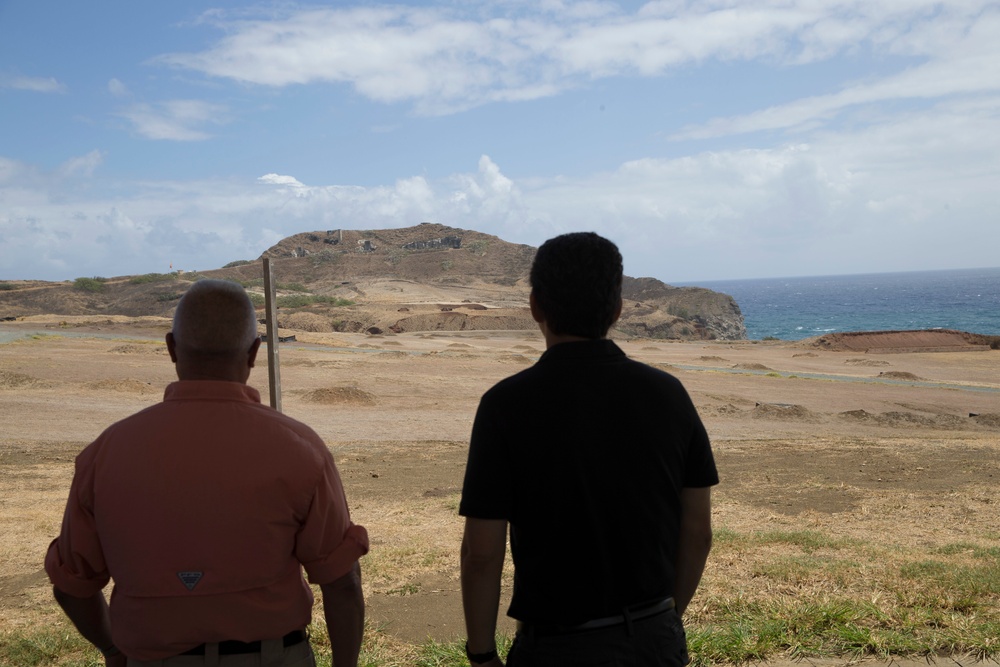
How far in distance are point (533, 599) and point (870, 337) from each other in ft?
168

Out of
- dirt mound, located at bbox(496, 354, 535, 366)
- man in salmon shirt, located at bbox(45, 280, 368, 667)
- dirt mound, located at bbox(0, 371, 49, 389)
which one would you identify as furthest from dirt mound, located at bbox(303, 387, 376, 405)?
man in salmon shirt, located at bbox(45, 280, 368, 667)

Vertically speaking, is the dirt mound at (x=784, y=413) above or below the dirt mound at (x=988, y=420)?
above

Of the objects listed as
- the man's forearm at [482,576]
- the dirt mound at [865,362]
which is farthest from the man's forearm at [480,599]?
the dirt mound at [865,362]

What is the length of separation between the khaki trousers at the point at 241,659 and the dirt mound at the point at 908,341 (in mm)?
48680

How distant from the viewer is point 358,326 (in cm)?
5922

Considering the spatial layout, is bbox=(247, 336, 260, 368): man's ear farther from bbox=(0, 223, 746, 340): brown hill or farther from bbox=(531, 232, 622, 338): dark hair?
bbox=(0, 223, 746, 340): brown hill

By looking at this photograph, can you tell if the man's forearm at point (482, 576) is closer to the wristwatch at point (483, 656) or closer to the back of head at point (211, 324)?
the wristwatch at point (483, 656)

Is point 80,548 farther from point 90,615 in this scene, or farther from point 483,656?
point 483,656

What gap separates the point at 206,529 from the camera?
7.32ft

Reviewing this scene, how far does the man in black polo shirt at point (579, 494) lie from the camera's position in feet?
7.45

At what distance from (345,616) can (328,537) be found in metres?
0.28

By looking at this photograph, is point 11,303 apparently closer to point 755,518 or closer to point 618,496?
point 755,518

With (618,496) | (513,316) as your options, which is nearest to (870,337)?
(513,316)

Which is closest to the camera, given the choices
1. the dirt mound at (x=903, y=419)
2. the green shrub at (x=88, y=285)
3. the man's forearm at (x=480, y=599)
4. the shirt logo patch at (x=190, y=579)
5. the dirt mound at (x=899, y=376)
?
the shirt logo patch at (x=190, y=579)
